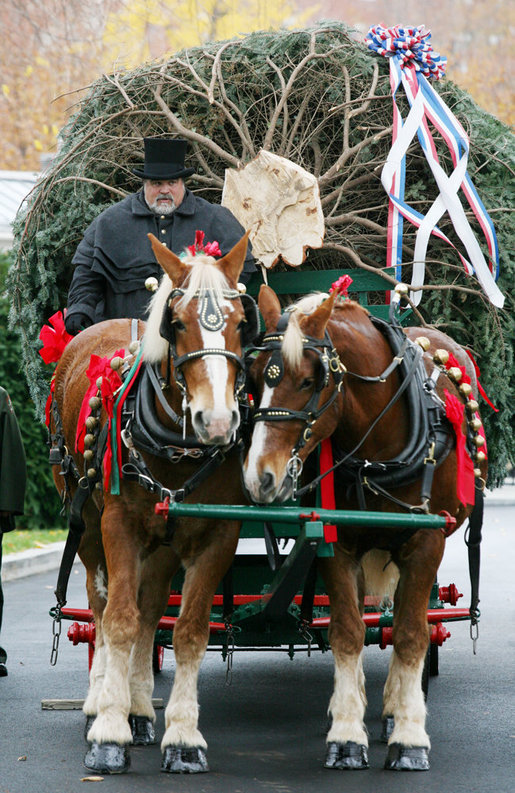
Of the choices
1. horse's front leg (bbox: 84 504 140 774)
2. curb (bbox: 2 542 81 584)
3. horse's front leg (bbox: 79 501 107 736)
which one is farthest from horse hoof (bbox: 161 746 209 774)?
curb (bbox: 2 542 81 584)

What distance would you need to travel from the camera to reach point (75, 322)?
19.9 ft

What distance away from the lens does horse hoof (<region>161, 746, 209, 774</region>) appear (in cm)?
466

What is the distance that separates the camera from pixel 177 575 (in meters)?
5.89

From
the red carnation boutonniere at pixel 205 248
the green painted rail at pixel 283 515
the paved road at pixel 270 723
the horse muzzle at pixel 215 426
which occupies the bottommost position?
the paved road at pixel 270 723

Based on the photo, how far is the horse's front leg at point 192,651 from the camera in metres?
4.66

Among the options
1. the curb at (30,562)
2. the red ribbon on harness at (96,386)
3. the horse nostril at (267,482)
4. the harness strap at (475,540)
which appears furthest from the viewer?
the curb at (30,562)

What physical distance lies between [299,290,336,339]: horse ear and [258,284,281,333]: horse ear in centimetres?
13

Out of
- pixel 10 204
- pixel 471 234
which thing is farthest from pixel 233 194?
pixel 10 204

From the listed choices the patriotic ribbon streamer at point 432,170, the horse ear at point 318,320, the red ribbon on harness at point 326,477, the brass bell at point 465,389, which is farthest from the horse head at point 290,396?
the patriotic ribbon streamer at point 432,170

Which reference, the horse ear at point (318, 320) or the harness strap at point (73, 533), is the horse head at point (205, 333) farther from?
the harness strap at point (73, 533)

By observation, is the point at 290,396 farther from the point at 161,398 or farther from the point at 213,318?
the point at 161,398

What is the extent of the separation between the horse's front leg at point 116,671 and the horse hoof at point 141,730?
23.2 inches

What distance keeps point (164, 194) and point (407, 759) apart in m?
3.07

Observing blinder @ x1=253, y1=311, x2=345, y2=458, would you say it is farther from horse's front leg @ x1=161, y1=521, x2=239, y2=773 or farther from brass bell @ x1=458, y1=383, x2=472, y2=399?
brass bell @ x1=458, y1=383, x2=472, y2=399
